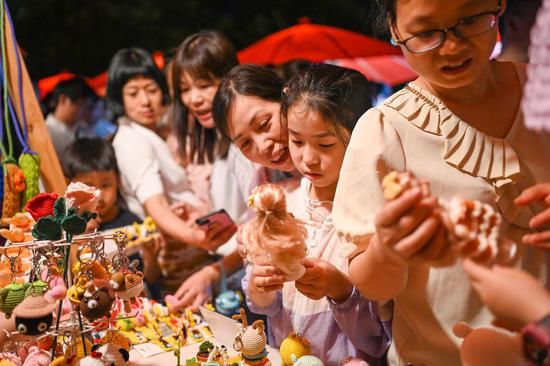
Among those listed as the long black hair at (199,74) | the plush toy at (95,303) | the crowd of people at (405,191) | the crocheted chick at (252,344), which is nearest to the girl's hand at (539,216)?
the crowd of people at (405,191)

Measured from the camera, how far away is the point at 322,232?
3.98ft

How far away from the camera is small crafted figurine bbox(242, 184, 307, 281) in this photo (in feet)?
2.86

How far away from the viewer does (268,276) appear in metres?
0.98

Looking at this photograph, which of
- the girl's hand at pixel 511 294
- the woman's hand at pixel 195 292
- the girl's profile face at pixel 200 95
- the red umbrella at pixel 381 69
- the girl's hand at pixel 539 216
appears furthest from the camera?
the red umbrella at pixel 381 69

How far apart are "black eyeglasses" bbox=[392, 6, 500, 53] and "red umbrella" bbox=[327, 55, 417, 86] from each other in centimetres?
279

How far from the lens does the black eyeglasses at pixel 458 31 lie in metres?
0.79

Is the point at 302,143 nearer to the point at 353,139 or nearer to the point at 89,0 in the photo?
the point at 353,139

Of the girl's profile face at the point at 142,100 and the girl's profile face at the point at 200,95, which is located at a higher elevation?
the girl's profile face at the point at 200,95

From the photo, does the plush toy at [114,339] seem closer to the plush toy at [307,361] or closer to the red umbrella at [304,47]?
the plush toy at [307,361]

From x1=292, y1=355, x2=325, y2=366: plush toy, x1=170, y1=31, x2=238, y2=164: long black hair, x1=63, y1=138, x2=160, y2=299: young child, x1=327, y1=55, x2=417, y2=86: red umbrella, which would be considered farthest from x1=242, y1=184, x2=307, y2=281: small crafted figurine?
x1=327, y1=55, x2=417, y2=86: red umbrella

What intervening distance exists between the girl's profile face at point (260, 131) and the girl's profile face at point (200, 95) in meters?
0.59

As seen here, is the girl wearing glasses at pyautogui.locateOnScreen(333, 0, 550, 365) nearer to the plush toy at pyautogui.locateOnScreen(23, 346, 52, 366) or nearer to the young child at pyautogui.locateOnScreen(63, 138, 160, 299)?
the plush toy at pyautogui.locateOnScreen(23, 346, 52, 366)

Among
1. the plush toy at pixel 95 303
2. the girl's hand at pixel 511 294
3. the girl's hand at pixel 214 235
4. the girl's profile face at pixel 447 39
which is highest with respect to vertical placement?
the girl's profile face at pixel 447 39

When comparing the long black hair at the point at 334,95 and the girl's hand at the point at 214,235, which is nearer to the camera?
the long black hair at the point at 334,95
